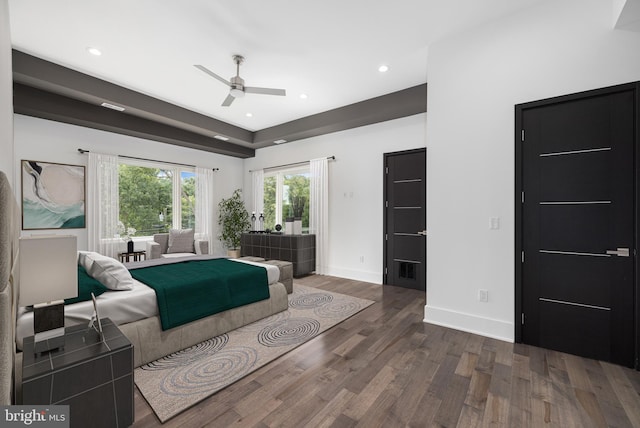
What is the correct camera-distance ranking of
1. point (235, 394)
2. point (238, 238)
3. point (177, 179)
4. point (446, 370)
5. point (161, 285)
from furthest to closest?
point (238, 238) → point (177, 179) → point (161, 285) → point (446, 370) → point (235, 394)

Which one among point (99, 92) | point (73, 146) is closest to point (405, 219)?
point (99, 92)

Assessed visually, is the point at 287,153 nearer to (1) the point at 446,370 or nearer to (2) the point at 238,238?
(2) the point at 238,238

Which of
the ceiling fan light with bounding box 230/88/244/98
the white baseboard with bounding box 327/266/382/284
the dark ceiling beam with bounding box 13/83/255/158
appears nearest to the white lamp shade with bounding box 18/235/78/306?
the ceiling fan light with bounding box 230/88/244/98

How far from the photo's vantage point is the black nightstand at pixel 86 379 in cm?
131

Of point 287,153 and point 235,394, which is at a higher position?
point 287,153

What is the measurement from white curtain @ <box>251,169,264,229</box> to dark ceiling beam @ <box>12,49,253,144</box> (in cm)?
151

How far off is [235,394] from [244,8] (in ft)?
10.3

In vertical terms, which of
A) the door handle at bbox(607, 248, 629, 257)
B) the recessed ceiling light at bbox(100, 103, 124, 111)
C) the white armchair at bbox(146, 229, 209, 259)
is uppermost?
the recessed ceiling light at bbox(100, 103, 124, 111)

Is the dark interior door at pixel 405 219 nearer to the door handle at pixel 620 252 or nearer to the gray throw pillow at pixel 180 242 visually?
the door handle at pixel 620 252

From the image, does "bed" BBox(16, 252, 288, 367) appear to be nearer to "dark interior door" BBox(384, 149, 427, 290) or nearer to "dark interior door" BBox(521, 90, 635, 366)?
"dark interior door" BBox(384, 149, 427, 290)

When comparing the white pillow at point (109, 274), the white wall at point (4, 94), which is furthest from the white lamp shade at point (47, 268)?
the white pillow at point (109, 274)

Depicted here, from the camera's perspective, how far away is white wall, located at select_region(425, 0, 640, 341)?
7.71ft

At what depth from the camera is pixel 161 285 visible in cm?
247

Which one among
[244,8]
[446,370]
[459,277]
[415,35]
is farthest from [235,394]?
[415,35]
